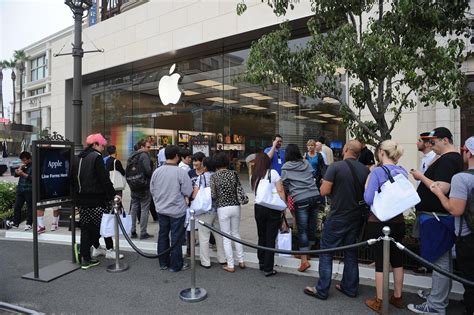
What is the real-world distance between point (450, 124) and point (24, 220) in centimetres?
1073

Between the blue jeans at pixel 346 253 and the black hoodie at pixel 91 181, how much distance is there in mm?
3351

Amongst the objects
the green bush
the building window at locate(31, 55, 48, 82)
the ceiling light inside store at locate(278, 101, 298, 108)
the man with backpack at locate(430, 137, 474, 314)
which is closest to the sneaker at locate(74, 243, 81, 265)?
the green bush

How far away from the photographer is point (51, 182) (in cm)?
527

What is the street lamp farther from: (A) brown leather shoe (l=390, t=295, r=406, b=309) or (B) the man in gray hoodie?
(A) brown leather shoe (l=390, t=295, r=406, b=309)

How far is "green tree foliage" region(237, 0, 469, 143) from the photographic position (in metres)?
4.29

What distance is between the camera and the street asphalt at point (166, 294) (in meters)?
4.00

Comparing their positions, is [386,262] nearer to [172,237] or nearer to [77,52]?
[172,237]

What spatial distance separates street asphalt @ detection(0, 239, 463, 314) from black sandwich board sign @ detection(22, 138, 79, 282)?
262 mm

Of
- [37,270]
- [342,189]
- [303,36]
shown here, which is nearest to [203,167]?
[342,189]

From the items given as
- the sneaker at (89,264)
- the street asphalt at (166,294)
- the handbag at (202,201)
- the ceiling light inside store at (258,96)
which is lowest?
the street asphalt at (166,294)

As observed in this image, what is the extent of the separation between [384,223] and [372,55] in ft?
6.69

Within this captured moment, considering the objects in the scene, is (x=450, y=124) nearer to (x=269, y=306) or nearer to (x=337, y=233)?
(x=337, y=233)

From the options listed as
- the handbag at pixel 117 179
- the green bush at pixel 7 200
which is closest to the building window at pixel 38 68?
the green bush at pixel 7 200

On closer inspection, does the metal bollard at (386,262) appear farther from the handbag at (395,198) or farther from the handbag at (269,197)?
the handbag at (269,197)
